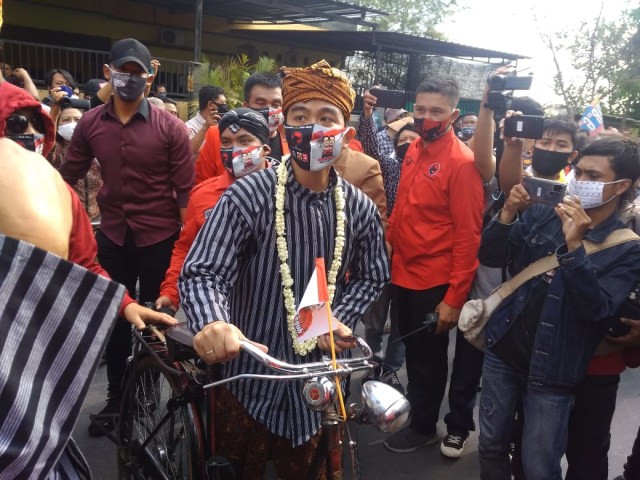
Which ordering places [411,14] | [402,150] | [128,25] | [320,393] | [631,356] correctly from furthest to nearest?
[411,14] < [128,25] < [402,150] < [631,356] < [320,393]

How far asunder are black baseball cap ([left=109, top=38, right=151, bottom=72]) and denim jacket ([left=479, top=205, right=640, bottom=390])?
2397 millimetres

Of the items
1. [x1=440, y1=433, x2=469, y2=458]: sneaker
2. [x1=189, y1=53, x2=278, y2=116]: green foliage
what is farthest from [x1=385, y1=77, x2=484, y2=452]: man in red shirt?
[x1=189, y1=53, x2=278, y2=116]: green foliage

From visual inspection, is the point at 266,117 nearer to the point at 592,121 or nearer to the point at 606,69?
the point at 592,121

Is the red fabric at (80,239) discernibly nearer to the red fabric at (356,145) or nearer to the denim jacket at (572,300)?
the denim jacket at (572,300)

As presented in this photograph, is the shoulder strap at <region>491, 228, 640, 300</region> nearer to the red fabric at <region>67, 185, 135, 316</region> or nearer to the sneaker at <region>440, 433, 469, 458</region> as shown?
the sneaker at <region>440, 433, 469, 458</region>

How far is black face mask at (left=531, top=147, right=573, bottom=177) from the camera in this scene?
3129 millimetres

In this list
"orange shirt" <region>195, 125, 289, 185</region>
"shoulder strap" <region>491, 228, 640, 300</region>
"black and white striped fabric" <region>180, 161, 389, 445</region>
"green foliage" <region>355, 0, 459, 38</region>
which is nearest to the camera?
"black and white striped fabric" <region>180, 161, 389, 445</region>

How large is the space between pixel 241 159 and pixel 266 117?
0.96 meters

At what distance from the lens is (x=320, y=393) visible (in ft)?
5.16

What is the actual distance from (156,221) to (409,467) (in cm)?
208

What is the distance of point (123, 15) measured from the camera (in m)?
14.6

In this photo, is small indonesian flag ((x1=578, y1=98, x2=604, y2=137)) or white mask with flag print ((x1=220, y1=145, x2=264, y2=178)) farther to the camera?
small indonesian flag ((x1=578, y1=98, x2=604, y2=137))

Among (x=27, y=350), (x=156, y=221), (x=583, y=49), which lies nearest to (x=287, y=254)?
(x=27, y=350)

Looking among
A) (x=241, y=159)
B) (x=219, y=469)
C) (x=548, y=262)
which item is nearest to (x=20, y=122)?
(x=219, y=469)
